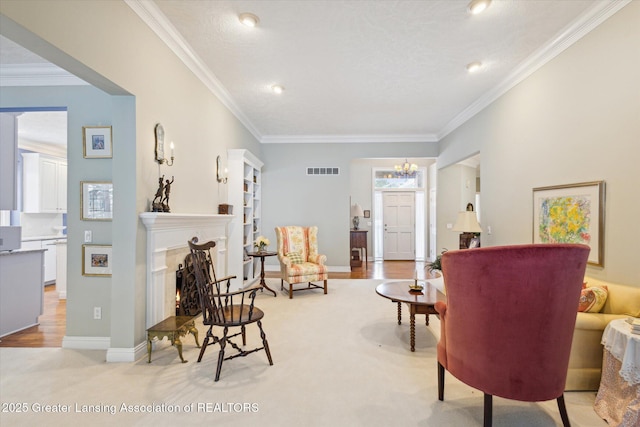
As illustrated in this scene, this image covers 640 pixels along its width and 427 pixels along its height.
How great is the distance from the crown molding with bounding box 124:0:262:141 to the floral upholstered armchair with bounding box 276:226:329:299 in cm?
234

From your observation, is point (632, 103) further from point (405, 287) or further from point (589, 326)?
point (405, 287)

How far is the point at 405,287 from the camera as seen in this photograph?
11.5 ft

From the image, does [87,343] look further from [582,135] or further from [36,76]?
[582,135]

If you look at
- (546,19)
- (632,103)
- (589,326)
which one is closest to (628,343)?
(589,326)

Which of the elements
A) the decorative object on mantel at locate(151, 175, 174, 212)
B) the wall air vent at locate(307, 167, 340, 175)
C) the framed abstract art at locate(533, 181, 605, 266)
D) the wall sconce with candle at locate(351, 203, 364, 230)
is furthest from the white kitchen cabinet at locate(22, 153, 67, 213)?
the framed abstract art at locate(533, 181, 605, 266)

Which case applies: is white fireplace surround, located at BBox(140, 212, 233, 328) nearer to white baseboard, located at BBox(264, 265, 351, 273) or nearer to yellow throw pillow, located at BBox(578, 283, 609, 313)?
yellow throw pillow, located at BBox(578, 283, 609, 313)

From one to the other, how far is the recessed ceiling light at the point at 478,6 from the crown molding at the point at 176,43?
266 cm

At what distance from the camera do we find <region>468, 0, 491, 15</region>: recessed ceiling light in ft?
8.31

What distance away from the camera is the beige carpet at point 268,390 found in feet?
6.35

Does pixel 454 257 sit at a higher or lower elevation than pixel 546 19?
lower

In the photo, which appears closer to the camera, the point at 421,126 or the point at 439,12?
the point at 439,12

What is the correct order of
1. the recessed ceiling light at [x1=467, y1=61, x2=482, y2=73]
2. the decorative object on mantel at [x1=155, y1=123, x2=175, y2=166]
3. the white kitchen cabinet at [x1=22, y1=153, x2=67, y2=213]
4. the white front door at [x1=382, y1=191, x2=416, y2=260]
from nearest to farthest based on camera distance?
the decorative object on mantel at [x1=155, y1=123, x2=175, y2=166] < the recessed ceiling light at [x1=467, y1=61, x2=482, y2=73] < the white kitchen cabinet at [x1=22, y1=153, x2=67, y2=213] < the white front door at [x1=382, y1=191, x2=416, y2=260]

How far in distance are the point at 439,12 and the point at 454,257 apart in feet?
7.23

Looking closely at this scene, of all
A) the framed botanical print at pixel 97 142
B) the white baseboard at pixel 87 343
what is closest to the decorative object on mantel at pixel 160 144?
the framed botanical print at pixel 97 142
